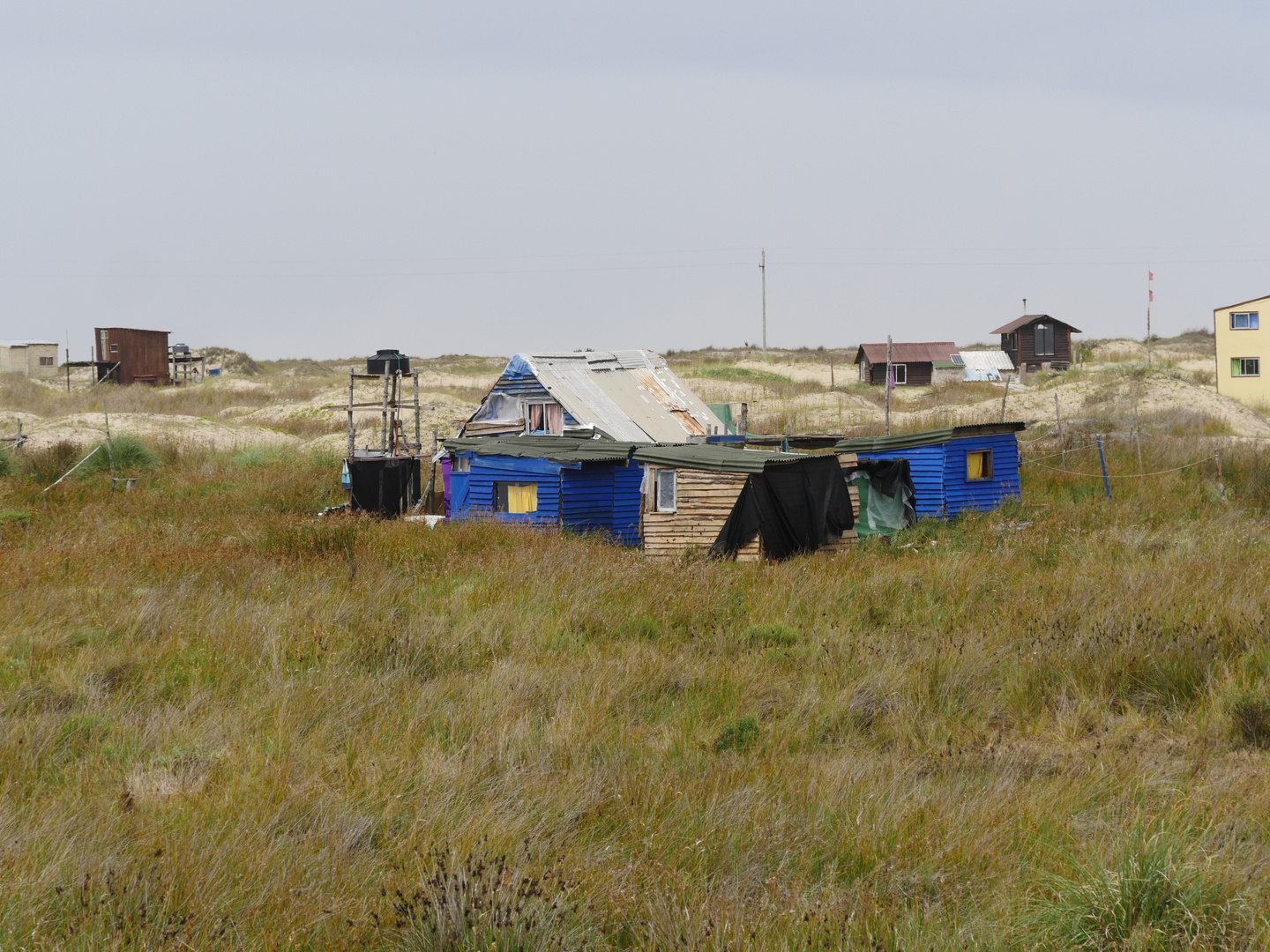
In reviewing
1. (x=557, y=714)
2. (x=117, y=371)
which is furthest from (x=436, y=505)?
(x=117, y=371)

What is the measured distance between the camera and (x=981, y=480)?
21781mm

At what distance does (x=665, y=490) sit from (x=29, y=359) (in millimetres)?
73702

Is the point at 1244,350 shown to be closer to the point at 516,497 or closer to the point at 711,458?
the point at 711,458

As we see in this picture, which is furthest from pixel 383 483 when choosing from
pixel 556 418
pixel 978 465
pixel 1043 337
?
pixel 1043 337

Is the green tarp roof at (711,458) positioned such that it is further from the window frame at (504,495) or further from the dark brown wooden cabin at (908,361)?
the dark brown wooden cabin at (908,361)

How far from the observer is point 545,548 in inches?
581

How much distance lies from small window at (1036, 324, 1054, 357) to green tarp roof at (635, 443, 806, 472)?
5209cm

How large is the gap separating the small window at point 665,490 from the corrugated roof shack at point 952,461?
177 inches

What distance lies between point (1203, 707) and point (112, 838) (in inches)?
298

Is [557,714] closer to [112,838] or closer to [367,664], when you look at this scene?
[367,664]

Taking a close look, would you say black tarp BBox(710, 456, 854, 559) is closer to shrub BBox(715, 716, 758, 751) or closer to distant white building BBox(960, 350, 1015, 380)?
shrub BBox(715, 716, 758, 751)

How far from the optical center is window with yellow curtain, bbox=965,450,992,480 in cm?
2170

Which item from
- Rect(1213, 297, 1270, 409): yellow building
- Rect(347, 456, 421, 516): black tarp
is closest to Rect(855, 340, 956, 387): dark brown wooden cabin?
Rect(1213, 297, 1270, 409): yellow building

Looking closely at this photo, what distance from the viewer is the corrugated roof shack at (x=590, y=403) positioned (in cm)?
2402
